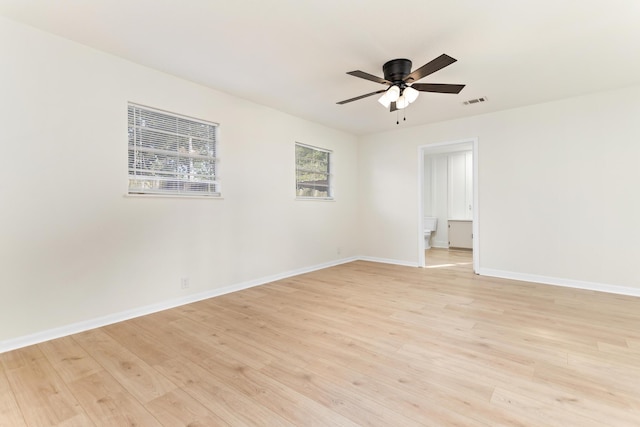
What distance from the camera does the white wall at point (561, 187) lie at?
3.60 meters

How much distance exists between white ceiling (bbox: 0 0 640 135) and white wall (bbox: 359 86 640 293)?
489 millimetres

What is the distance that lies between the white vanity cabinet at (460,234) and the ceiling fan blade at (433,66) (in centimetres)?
527

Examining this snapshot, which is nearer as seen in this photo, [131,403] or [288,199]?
[131,403]

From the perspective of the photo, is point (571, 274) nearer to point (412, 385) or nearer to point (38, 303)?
point (412, 385)

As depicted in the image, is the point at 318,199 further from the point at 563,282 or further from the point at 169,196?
the point at 563,282

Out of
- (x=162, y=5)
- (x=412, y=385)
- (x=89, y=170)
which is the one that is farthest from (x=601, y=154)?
(x=89, y=170)

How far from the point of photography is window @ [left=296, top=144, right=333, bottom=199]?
4.92 metres

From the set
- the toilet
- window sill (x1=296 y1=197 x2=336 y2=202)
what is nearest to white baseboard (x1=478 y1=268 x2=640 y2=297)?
the toilet

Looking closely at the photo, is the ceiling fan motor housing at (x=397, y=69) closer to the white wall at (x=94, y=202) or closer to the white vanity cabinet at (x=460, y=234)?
the white wall at (x=94, y=202)

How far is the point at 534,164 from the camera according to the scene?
4.19 metres

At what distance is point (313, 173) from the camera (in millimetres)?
5188

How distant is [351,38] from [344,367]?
2607 millimetres

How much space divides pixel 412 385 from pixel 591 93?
4448 mm

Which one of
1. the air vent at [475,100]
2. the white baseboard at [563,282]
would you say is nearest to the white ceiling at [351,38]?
the air vent at [475,100]
